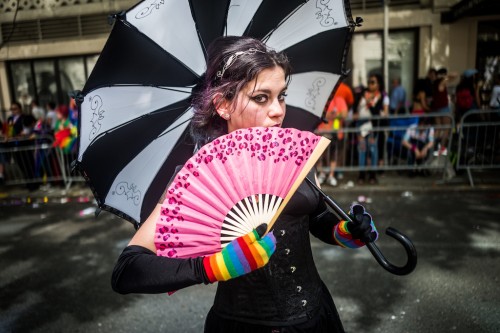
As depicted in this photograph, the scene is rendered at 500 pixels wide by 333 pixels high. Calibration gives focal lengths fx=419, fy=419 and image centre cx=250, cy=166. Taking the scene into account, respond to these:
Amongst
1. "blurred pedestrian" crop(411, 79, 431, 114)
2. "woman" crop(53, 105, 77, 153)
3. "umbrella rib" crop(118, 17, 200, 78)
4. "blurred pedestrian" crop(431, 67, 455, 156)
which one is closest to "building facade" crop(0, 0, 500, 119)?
"blurred pedestrian" crop(411, 79, 431, 114)

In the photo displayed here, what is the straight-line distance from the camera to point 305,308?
1680 millimetres

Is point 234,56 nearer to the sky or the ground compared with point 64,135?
nearer to the sky

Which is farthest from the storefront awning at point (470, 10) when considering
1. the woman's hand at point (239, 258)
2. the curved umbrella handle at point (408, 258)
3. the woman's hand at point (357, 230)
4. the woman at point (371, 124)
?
the woman's hand at point (239, 258)

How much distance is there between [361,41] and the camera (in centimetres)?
1288

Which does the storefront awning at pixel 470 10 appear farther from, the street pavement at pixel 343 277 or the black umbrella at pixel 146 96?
the black umbrella at pixel 146 96

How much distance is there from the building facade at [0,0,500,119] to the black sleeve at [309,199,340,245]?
956cm

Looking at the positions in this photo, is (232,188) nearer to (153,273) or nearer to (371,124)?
(153,273)

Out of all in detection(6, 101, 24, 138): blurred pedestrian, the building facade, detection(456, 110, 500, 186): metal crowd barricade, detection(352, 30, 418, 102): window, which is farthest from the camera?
detection(352, 30, 418, 102): window

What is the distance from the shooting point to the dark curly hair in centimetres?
151

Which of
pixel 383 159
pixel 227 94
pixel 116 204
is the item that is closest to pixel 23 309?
pixel 116 204

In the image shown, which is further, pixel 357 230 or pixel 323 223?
pixel 323 223

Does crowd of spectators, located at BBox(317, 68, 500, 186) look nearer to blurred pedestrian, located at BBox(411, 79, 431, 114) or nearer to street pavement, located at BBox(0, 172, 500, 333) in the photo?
blurred pedestrian, located at BBox(411, 79, 431, 114)

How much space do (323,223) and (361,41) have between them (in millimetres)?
12118

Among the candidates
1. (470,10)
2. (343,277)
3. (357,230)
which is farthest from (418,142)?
(357,230)
